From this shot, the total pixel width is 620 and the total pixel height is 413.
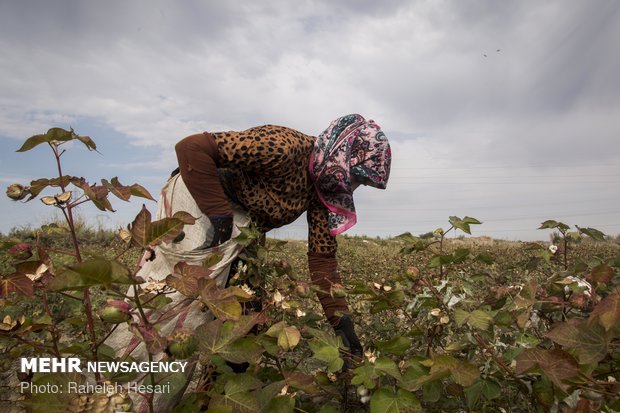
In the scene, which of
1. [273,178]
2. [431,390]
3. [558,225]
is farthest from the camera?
[273,178]

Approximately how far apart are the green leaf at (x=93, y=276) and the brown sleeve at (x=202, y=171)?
55.3 inches

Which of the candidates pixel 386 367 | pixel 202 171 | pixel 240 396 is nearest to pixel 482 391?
pixel 386 367

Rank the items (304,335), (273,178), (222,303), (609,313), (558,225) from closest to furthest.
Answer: (609,313), (222,303), (304,335), (558,225), (273,178)

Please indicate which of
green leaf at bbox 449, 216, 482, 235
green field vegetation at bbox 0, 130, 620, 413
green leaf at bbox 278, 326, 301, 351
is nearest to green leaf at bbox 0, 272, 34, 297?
green field vegetation at bbox 0, 130, 620, 413

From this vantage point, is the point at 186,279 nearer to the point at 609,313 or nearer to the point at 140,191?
the point at 140,191

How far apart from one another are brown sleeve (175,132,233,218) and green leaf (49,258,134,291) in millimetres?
1406

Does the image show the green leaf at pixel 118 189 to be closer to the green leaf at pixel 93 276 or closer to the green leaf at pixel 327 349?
the green leaf at pixel 93 276

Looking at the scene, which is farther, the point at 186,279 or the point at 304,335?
the point at 304,335

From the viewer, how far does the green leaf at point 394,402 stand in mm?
1060

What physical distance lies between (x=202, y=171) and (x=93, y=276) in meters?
1.43

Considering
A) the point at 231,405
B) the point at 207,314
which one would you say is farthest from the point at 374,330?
the point at 231,405

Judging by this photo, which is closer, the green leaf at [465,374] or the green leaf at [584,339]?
the green leaf at [584,339]

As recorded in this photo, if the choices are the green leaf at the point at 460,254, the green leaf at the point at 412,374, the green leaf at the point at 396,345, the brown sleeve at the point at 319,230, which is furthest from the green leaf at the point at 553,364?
the brown sleeve at the point at 319,230

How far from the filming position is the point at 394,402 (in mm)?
1076
